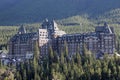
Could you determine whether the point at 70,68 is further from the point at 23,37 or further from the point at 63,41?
the point at 23,37

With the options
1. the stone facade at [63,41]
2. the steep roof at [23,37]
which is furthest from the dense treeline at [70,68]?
the steep roof at [23,37]

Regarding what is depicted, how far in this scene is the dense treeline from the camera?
88.0 meters

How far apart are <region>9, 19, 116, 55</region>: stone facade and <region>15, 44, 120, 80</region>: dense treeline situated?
45.4 ft

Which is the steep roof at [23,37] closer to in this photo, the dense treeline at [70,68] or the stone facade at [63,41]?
the stone facade at [63,41]

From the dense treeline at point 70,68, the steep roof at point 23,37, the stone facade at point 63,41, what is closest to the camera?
the dense treeline at point 70,68

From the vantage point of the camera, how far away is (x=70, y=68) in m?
91.4

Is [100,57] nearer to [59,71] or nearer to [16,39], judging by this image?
[59,71]

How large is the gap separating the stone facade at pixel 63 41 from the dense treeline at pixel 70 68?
13847 mm

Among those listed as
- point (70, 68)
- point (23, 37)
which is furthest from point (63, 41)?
point (70, 68)

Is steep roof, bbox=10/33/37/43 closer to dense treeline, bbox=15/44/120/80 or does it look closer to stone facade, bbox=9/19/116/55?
stone facade, bbox=9/19/116/55

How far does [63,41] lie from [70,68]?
2749 cm

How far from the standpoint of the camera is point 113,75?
87312 mm

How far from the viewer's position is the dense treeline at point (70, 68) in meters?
88.0

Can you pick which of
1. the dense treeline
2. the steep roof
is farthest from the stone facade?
the dense treeline
